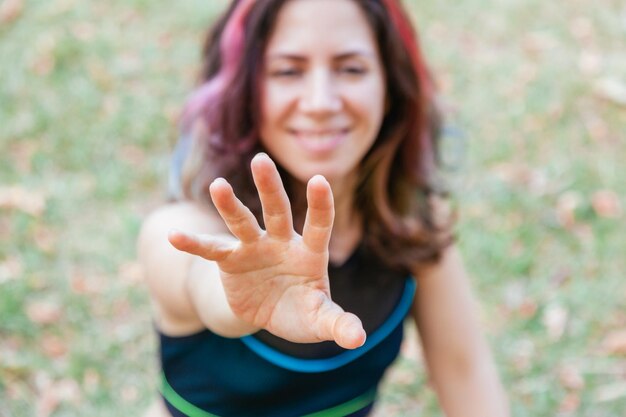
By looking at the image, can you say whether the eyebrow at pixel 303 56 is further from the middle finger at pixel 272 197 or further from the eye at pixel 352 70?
the middle finger at pixel 272 197

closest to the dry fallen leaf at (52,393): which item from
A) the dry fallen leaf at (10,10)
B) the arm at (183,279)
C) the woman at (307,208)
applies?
the woman at (307,208)

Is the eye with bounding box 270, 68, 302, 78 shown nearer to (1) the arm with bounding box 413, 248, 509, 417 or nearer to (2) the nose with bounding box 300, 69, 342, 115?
(2) the nose with bounding box 300, 69, 342, 115

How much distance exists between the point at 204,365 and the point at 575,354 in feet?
5.69

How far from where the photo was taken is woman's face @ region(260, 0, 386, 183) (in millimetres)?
1574

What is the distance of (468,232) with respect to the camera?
130 inches

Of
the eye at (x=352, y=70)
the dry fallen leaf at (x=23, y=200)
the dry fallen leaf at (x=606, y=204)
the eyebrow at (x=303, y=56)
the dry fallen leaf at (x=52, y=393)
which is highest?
the eyebrow at (x=303, y=56)

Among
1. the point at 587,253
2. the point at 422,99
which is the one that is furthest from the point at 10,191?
the point at 587,253

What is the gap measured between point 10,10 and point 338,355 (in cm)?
345

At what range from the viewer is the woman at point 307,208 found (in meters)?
1.57

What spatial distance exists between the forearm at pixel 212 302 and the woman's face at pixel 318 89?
31 cm

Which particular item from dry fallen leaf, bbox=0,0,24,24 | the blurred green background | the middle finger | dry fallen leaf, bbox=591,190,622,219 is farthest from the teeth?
dry fallen leaf, bbox=0,0,24,24

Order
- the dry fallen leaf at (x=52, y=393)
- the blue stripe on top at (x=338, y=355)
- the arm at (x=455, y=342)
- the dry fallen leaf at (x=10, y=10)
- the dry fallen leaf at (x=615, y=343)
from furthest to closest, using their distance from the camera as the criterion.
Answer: the dry fallen leaf at (x=10, y=10)
the dry fallen leaf at (x=615, y=343)
the dry fallen leaf at (x=52, y=393)
the arm at (x=455, y=342)
the blue stripe on top at (x=338, y=355)

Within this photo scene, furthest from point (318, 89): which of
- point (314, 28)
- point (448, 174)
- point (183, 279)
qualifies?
point (448, 174)

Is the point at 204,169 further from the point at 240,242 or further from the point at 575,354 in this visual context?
the point at 575,354
